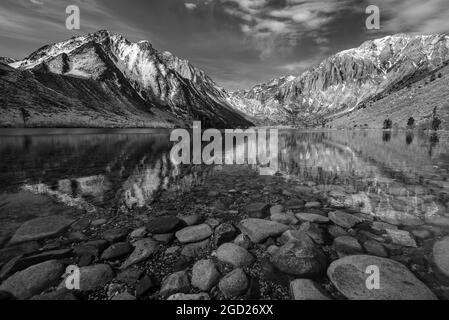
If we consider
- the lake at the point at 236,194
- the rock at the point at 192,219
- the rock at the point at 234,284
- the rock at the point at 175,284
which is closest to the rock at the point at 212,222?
the rock at the point at 192,219

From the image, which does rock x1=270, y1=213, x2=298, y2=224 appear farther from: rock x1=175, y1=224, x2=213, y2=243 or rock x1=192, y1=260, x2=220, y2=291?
rock x1=192, y1=260, x2=220, y2=291

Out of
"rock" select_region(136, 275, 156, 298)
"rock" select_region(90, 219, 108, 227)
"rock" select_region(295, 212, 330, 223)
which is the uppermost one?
Result: "rock" select_region(295, 212, 330, 223)

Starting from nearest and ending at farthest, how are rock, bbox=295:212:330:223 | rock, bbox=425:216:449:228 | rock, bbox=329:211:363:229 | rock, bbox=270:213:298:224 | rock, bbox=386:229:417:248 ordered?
rock, bbox=386:229:417:248, rock, bbox=425:216:449:228, rock, bbox=329:211:363:229, rock, bbox=295:212:330:223, rock, bbox=270:213:298:224

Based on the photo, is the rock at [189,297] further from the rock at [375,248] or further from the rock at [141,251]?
the rock at [375,248]

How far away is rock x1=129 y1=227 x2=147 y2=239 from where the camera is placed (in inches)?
486

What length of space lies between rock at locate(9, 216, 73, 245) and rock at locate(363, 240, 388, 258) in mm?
14913

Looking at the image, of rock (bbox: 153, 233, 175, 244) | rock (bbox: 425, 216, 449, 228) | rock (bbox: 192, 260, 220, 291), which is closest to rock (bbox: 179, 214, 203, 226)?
rock (bbox: 153, 233, 175, 244)

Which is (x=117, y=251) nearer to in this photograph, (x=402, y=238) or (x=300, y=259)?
(x=300, y=259)

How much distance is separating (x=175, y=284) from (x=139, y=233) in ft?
16.0

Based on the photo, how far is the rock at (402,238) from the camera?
11.3 meters

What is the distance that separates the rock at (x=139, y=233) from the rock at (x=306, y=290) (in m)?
7.55

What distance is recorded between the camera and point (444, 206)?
16.2m

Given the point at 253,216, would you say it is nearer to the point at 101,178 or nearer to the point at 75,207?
the point at 75,207

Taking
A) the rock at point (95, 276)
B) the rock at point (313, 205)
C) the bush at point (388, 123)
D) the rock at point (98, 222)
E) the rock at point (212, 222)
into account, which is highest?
the bush at point (388, 123)
